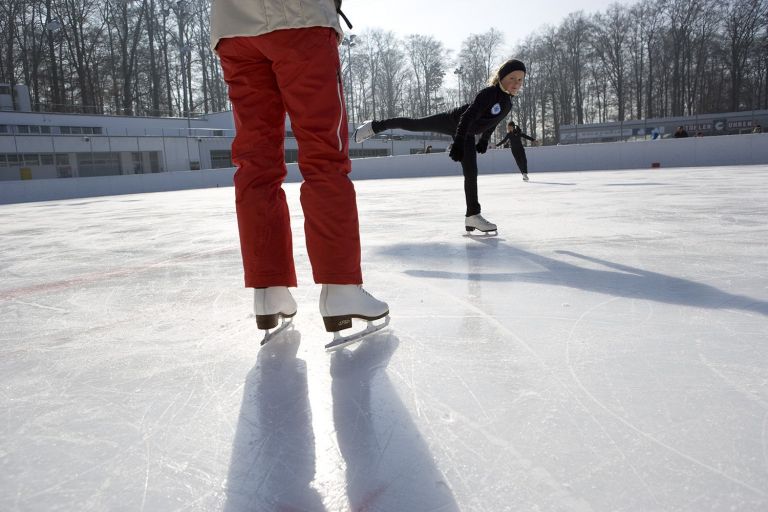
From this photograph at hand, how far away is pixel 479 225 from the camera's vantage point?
3.33 meters

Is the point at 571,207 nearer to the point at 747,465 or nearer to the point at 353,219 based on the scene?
the point at 353,219

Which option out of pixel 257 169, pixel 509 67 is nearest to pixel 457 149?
pixel 509 67

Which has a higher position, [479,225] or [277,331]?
[479,225]

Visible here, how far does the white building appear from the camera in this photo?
20.6 m

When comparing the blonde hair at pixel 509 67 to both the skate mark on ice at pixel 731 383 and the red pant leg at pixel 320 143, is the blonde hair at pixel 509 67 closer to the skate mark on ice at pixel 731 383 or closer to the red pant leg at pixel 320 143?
the red pant leg at pixel 320 143

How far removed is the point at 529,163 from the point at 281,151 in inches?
611

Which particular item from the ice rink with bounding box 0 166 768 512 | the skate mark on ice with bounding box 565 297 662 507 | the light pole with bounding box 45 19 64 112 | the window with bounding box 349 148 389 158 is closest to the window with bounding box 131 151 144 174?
the light pole with bounding box 45 19 64 112

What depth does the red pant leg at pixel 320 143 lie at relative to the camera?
1.40 metres

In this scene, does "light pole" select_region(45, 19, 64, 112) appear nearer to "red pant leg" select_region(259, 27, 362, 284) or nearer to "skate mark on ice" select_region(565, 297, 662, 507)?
"red pant leg" select_region(259, 27, 362, 284)

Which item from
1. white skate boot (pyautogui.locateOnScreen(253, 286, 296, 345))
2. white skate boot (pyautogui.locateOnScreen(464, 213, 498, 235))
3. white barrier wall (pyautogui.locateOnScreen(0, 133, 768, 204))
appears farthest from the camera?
white barrier wall (pyautogui.locateOnScreen(0, 133, 768, 204))

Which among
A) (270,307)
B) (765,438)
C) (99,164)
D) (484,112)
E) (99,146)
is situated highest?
(99,146)

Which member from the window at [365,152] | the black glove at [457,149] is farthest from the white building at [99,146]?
the black glove at [457,149]

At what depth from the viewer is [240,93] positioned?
1.53 metres

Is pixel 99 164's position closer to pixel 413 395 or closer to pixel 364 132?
pixel 364 132
